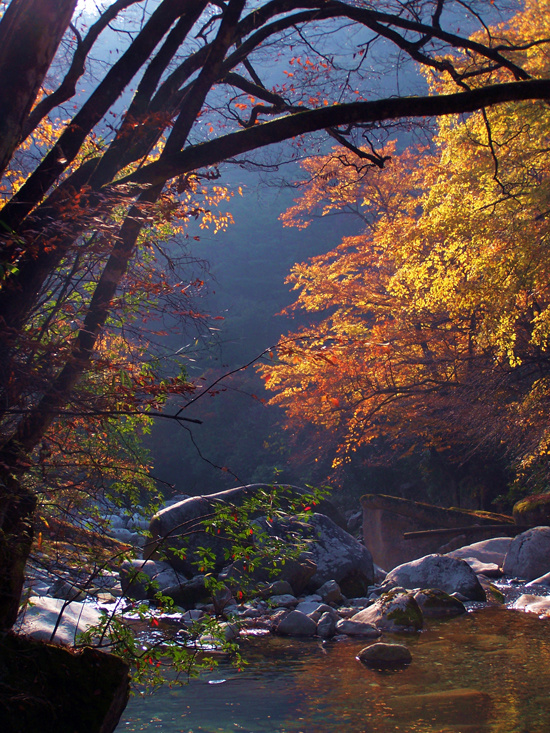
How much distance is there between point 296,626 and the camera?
7.05 m

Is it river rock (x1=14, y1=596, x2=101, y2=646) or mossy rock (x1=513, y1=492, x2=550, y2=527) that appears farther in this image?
mossy rock (x1=513, y1=492, x2=550, y2=527)

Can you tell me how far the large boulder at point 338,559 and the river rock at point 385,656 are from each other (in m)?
3.43

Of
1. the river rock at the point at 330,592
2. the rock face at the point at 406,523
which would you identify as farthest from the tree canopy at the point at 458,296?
the river rock at the point at 330,592

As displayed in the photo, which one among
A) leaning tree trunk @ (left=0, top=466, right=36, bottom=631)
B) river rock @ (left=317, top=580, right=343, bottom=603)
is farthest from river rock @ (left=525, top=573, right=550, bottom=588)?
leaning tree trunk @ (left=0, top=466, right=36, bottom=631)

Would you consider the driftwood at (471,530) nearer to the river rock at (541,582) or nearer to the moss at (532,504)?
the moss at (532,504)

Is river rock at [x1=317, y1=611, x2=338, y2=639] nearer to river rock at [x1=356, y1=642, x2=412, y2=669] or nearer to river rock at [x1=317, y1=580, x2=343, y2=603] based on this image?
river rock at [x1=356, y1=642, x2=412, y2=669]

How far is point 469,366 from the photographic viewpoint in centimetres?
1345

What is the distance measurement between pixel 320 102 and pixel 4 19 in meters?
3.67

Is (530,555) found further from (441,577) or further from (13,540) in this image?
(13,540)

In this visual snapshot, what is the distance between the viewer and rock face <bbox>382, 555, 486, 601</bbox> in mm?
8672

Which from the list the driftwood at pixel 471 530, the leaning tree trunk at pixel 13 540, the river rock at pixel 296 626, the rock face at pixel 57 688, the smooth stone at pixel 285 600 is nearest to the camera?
the rock face at pixel 57 688

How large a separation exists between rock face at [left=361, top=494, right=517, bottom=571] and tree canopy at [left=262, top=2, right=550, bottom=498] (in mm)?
1659

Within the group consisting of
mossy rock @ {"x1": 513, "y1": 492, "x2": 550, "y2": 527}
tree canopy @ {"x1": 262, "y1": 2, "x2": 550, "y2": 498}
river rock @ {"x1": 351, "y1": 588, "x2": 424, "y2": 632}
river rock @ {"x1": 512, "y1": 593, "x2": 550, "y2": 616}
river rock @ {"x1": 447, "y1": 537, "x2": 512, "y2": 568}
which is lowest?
river rock @ {"x1": 351, "y1": 588, "x2": 424, "y2": 632}

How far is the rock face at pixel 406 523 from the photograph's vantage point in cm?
1357
